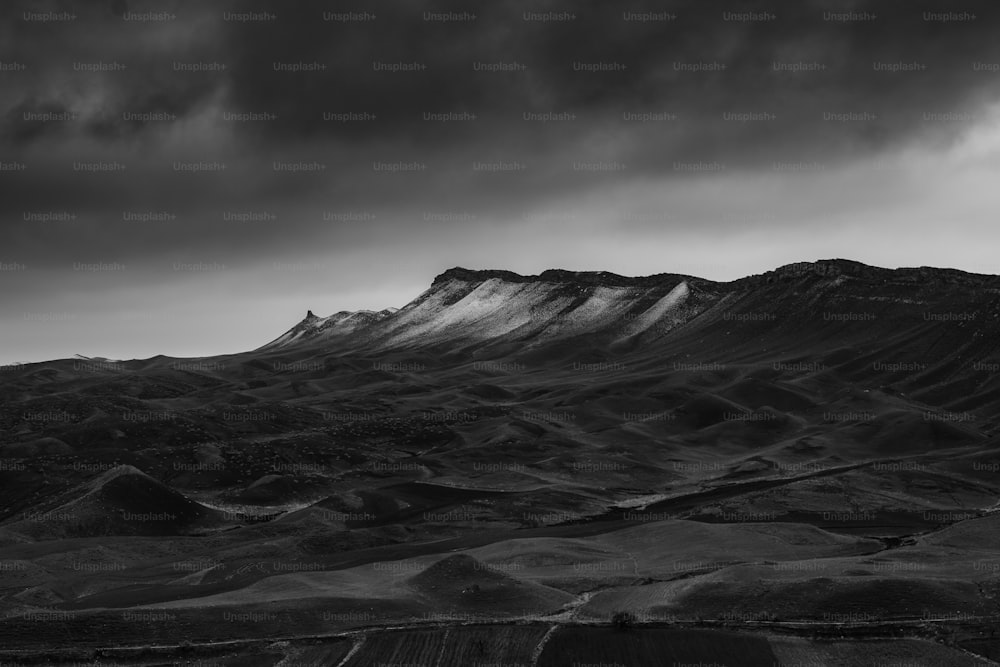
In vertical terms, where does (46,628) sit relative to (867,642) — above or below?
above

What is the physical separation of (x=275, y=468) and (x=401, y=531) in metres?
62.5

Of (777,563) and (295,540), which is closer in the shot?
(777,563)

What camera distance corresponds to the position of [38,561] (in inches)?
4695

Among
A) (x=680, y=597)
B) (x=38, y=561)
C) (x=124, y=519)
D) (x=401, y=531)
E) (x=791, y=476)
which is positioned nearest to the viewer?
(x=680, y=597)

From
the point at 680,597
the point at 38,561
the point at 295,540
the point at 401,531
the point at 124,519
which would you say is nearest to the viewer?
the point at 680,597

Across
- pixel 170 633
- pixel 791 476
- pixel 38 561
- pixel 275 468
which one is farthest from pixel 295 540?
pixel 791 476

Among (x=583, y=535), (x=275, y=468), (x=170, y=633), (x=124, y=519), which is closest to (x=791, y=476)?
(x=583, y=535)

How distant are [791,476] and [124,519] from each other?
110382 millimetres

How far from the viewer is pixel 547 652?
227 ft

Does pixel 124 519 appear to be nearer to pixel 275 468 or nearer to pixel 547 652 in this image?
pixel 275 468

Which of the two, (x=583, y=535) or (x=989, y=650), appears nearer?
(x=989, y=650)

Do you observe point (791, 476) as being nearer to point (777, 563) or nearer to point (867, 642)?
point (777, 563)

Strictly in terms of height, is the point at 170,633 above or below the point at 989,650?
above

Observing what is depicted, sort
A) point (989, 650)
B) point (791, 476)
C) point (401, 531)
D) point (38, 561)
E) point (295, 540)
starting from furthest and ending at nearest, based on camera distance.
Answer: point (791, 476)
point (401, 531)
point (295, 540)
point (38, 561)
point (989, 650)
